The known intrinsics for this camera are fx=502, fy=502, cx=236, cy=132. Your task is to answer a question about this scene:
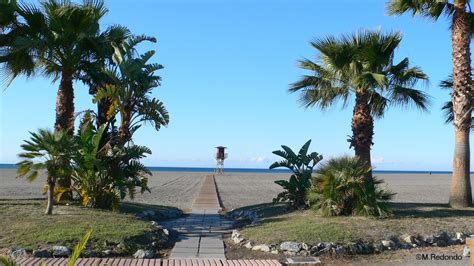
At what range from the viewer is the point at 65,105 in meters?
14.3

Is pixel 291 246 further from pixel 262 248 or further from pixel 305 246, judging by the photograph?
pixel 262 248

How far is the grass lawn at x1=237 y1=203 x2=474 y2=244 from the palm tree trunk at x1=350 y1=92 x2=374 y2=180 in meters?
1.92

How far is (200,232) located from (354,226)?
140 inches

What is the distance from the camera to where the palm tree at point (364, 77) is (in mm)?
13719

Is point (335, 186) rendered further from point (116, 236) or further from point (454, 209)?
point (116, 236)

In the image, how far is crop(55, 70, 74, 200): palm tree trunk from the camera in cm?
1414

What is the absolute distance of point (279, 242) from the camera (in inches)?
367

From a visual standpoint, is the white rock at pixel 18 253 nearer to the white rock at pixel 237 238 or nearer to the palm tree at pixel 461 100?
the white rock at pixel 237 238

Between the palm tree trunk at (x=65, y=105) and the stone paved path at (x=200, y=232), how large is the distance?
12.1 ft

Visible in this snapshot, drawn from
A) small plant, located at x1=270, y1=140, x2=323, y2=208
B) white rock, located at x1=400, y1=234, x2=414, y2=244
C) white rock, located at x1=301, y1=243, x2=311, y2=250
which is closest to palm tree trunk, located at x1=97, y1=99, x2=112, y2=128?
small plant, located at x1=270, y1=140, x2=323, y2=208

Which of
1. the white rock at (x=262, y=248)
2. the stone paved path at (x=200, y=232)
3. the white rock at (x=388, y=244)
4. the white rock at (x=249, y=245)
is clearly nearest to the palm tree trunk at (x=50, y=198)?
the stone paved path at (x=200, y=232)

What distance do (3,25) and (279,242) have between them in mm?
9949

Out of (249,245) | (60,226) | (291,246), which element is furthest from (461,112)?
(60,226)

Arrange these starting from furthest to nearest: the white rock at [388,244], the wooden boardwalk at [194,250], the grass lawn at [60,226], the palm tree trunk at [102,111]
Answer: the palm tree trunk at [102,111], the white rock at [388,244], the grass lawn at [60,226], the wooden boardwalk at [194,250]
